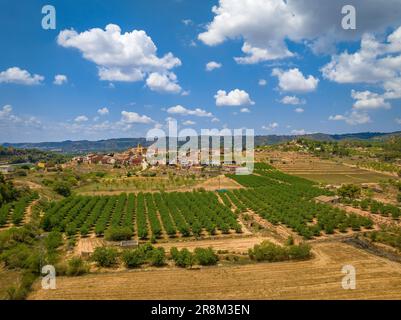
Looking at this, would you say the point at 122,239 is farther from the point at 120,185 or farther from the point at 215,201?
the point at 120,185

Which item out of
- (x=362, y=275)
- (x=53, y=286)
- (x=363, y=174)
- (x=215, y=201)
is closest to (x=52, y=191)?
(x=215, y=201)

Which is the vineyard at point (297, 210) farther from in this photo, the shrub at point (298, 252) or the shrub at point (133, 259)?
the shrub at point (133, 259)

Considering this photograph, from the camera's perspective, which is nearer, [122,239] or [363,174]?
[122,239]

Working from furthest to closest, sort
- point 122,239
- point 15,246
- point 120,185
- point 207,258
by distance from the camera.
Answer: point 120,185, point 122,239, point 15,246, point 207,258

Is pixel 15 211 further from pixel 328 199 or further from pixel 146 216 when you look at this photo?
pixel 328 199

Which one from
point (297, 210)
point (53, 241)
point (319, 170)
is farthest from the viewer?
point (319, 170)

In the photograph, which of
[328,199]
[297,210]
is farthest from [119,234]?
[328,199]

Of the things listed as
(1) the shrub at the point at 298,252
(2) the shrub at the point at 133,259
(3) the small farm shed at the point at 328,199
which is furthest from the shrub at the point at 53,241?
(3) the small farm shed at the point at 328,199
